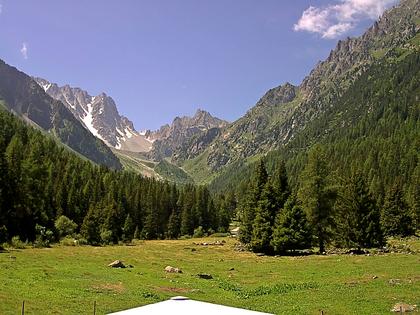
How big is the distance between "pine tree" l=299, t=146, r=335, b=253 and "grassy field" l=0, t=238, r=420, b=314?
13.0 m

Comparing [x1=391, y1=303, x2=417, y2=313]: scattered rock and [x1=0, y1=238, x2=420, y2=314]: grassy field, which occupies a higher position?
[x1=391, y1=303, x2=417, y2=313]: scattered rock

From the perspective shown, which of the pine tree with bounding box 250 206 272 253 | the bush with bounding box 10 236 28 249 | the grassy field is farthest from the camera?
the pine tree with bounding box 250 206 272 253

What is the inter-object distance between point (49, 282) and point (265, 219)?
41248 mm

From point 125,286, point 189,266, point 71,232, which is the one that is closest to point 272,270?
point 189,266

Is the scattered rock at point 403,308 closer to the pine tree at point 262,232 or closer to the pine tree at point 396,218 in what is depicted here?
the pine tree at point 262,232

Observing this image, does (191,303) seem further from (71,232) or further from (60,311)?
(71,232)

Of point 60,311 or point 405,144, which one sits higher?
point 405,144

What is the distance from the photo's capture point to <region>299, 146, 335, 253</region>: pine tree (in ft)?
208

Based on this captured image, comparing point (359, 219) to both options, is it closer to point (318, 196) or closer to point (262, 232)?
point (318, 196)

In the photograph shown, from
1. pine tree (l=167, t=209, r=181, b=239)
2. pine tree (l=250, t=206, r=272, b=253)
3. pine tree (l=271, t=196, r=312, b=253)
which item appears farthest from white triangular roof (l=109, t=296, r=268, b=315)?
pine tree (l=167, t=209, r=181, b=239)

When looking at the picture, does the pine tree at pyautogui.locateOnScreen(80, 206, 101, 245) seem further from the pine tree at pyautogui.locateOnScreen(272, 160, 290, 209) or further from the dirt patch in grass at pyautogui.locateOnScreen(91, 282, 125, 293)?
the dirt patch in grass at pyautogui.locateOnScreen(91, 282, 125, 293)

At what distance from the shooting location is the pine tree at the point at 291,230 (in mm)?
61906

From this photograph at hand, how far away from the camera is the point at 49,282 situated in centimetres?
3244

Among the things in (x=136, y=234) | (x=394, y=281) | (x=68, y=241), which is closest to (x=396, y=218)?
(x=394, y=281)
